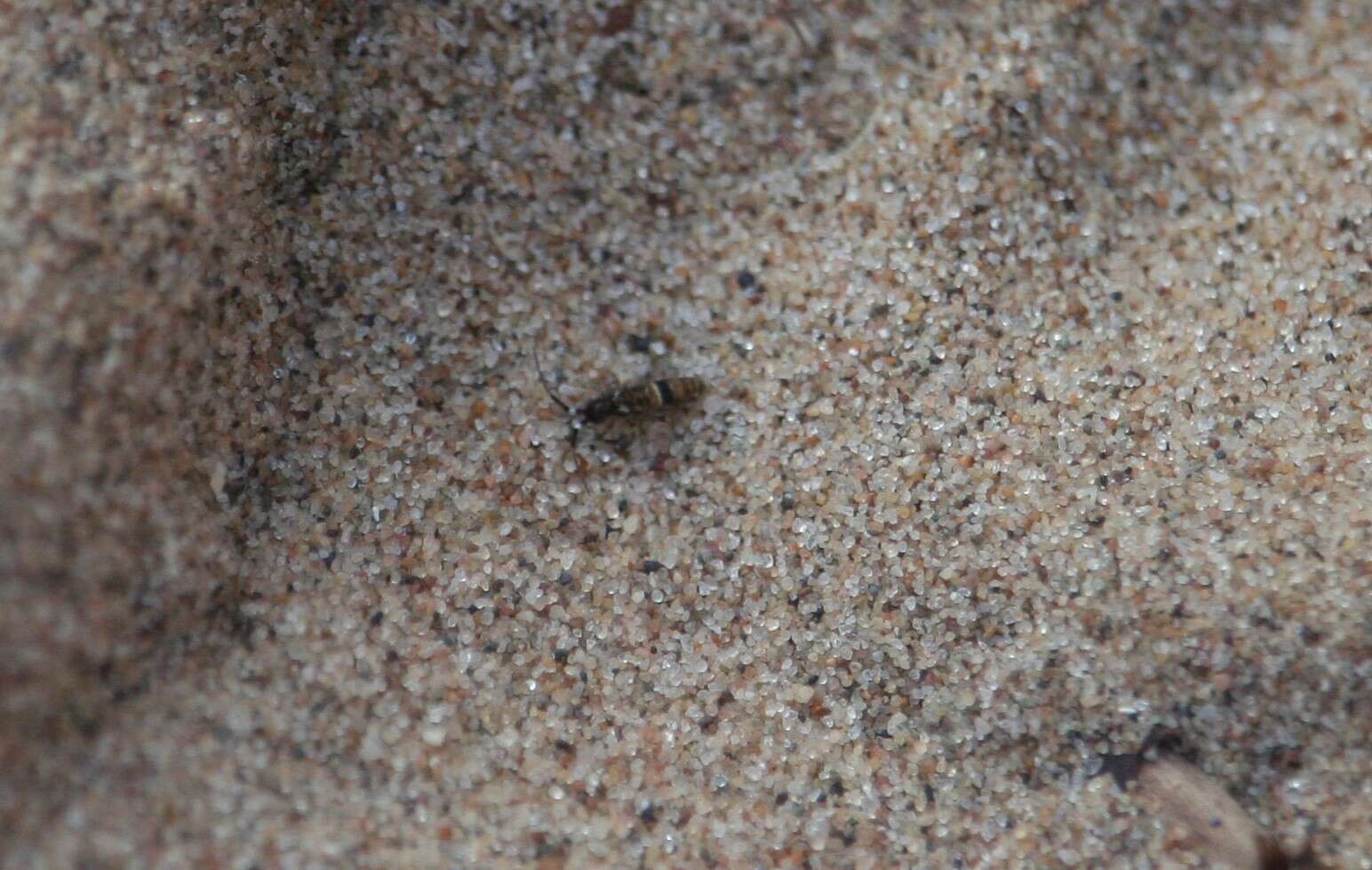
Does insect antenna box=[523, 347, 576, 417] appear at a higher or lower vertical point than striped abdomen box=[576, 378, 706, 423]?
lower

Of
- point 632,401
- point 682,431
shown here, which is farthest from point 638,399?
point 682,431

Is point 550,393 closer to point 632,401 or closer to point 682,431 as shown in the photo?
point 632,401

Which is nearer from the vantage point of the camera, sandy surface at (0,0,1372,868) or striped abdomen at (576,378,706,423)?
sandy surface at (0,0,1372,868)

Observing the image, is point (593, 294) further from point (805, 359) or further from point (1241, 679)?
point (1241, 679)

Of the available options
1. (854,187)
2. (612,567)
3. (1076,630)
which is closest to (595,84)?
Answer: (854,187)
